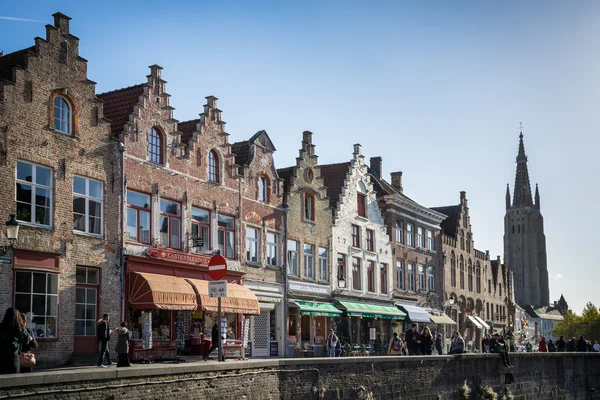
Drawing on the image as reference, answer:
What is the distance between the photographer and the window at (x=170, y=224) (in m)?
31.2

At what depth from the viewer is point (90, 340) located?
88.7 feet

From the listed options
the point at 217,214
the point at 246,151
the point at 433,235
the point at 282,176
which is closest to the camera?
the point at 217,214

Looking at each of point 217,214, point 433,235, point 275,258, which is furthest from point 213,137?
point 433,235

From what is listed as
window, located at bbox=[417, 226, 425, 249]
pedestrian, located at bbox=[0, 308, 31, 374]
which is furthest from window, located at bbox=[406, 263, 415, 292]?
pedestrian, located at bbox=[0, 308, 31, 374]

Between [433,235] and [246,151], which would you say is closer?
[246,151]

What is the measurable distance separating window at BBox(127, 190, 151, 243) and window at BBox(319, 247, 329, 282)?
13.9 m

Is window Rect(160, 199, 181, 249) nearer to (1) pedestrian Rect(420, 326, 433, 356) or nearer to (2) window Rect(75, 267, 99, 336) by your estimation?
(2) window Rect(75, 267, 99, 336)

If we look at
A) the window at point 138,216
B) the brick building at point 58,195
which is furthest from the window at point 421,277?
the brick building at point 58,195

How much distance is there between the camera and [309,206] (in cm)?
4209

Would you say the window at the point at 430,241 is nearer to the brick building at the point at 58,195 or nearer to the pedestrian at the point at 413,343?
the pedestrian at the point at 413,343

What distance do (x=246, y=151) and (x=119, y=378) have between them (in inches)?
893

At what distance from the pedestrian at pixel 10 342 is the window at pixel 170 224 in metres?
16.3

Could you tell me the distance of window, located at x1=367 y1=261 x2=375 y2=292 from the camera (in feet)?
155

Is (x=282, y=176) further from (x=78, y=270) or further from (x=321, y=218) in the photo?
(x=78, y=270)
